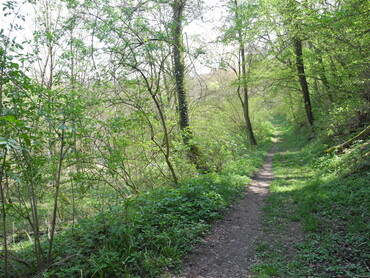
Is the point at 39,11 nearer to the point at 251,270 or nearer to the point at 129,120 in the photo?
the point at 129,120

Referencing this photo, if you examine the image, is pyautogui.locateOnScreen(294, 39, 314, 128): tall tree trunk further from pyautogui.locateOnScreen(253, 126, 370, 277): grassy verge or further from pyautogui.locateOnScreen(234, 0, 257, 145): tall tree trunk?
pyautogui.locateOnScreen(253, 126, 370, 277): grassy verge

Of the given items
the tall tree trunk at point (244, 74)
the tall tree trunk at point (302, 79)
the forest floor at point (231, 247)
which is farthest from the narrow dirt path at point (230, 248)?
the tall tree trunk at point (302, 79)

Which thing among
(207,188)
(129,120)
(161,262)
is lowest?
(161,262)

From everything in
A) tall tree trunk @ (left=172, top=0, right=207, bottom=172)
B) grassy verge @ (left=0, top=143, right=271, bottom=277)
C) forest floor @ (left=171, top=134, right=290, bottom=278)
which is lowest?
forest floor @ (left=171, top=134, right=290, bottom=278)

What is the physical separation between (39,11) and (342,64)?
1294cm

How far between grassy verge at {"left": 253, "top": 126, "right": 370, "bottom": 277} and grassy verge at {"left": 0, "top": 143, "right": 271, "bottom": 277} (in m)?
1.35

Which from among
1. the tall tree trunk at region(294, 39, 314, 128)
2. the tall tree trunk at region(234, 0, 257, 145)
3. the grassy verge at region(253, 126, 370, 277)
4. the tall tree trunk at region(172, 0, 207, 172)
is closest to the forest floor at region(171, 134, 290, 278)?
the grassy verge at region(253, 126, 370, 277)

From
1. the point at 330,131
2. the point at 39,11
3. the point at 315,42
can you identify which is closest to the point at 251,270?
the point at 330,131

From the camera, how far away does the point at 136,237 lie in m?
4.12

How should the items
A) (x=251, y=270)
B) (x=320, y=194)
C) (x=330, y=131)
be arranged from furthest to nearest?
(x=330, y=131) < (x=320, y=194) < (x=251, y=270)

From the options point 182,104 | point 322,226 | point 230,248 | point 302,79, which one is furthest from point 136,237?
point 302,79

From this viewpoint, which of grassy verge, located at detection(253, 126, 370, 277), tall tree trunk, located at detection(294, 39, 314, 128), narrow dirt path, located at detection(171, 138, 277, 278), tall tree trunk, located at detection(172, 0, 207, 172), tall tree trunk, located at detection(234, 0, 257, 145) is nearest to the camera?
grassy verge, located at detection(253, 126, 370, 277)

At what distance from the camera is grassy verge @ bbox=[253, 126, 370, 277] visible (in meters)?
3.45

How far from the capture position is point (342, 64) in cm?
987
